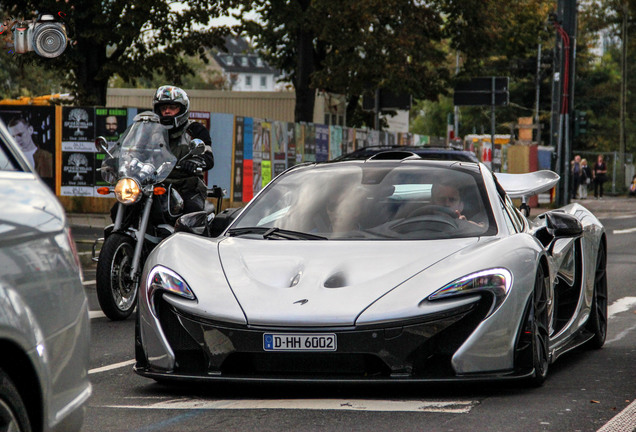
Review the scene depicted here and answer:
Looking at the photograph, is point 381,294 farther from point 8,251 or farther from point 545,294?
point 8,251

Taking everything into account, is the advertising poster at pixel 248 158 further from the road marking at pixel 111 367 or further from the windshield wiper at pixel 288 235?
the windshield wiper at pixel 288 235

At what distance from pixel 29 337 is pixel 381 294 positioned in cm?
279

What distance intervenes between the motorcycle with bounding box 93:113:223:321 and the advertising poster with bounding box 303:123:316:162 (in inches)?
779

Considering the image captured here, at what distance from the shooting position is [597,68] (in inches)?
3556

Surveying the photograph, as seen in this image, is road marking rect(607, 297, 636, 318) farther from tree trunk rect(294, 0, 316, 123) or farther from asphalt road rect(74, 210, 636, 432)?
tree trunk rect(294, 0, 316, 123)

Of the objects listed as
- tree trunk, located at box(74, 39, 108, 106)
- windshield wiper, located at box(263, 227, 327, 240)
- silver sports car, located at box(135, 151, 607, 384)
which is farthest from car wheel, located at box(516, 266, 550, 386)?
tree trunk, located at box(74, 39, 108, 106)

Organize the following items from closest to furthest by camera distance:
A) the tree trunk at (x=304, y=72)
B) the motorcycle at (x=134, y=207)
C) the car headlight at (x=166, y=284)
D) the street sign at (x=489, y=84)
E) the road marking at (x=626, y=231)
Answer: the car headlight at (x=166, y=284), the motorcycle at (x=134, y=207), the road marking at (x=626, y=231), the street sign at (x=489, y=84), the tree trunk at (x=304, y=72)

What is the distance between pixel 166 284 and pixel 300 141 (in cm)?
2353

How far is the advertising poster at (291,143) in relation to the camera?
28719 mm

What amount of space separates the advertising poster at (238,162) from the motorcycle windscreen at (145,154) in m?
15.0

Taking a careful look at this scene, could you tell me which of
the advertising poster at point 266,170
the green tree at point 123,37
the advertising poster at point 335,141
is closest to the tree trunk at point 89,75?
the green tree at point 123,37

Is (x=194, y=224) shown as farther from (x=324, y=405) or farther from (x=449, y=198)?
(x=324, y=405)

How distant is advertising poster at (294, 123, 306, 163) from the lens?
29422mm

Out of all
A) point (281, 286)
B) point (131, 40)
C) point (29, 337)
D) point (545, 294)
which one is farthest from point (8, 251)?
point (131, 40)
